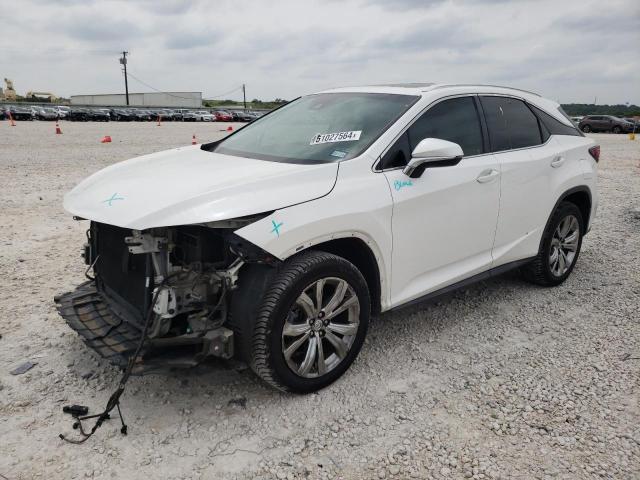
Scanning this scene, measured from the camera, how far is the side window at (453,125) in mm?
3553

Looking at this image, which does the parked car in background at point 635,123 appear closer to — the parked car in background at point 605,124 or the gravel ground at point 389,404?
the parked car in background at point 605,124

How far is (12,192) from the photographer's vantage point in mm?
8219

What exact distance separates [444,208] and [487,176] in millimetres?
578

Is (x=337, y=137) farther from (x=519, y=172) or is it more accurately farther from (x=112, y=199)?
(x=519, y=172)

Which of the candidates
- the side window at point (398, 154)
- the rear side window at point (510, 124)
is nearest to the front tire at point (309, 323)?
the side window at point (398, 154)

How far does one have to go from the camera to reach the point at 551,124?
474 centimetres

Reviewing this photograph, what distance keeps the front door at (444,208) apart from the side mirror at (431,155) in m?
0.08

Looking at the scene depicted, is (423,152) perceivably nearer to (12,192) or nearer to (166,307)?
(166,307)

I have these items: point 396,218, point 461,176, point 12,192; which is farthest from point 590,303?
point 12,192

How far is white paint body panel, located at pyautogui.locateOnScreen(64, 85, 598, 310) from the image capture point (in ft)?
8.95

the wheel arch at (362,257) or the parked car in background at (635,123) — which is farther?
the parked car in background at (635,123)

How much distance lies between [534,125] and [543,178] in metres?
0.51

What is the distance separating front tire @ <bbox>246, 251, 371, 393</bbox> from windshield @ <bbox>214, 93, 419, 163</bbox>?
77cm

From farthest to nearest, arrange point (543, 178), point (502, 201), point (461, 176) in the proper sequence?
1. point (543, 178)
2. point (502, 201)
3. point (461, 176)
